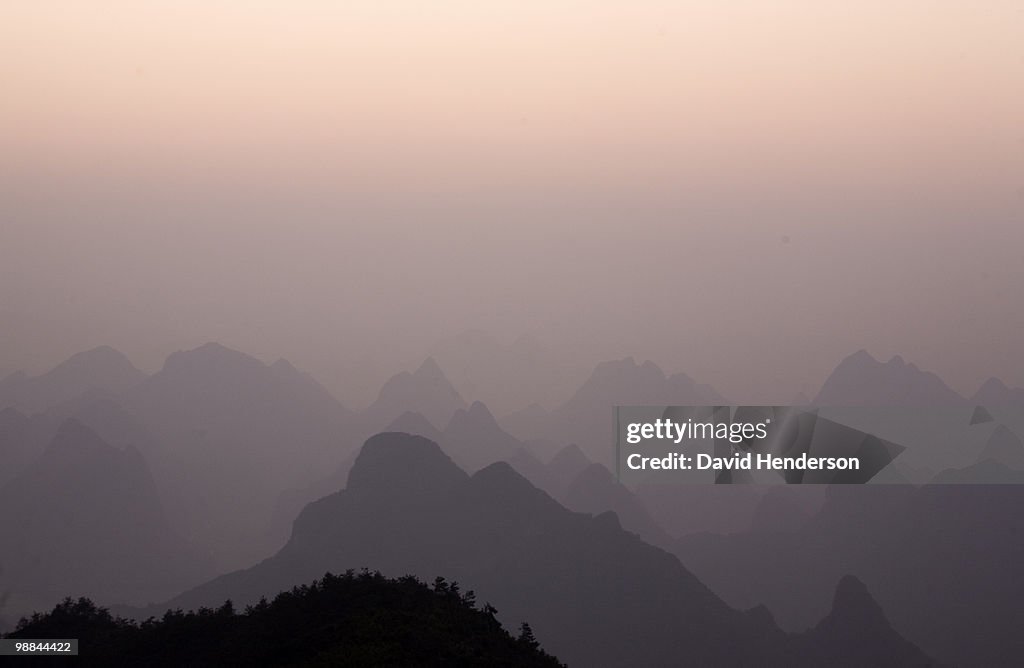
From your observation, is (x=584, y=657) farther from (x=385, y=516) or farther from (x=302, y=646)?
(x=302, y=646)

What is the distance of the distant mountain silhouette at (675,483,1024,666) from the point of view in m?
166

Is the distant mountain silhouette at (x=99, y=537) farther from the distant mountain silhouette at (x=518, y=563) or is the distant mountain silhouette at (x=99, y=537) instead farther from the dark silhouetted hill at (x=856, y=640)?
the dark silhouetted hill at (x=856, y=640)

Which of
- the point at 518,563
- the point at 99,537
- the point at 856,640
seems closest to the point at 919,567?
the point at 856,640

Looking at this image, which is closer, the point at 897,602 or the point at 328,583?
the point at 328,583

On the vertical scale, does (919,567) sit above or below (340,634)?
above

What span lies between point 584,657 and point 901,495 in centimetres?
8547

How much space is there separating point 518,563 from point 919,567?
74.1 metres

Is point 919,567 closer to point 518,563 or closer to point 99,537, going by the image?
point 518,563

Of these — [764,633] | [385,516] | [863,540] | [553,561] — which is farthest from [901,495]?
[385,516]

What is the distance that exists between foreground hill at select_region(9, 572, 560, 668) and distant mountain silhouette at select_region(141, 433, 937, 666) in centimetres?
11495

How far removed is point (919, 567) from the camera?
182 meters

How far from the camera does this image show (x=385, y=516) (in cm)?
17512

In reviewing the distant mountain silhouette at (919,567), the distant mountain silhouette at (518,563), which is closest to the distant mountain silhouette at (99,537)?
the distant mountain silhouette at (518,563)

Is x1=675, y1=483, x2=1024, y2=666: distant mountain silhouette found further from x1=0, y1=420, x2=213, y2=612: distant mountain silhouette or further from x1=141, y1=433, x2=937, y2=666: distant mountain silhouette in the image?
x1=0, y1=420, x2=213, y2=612: distant mountain silhouette
